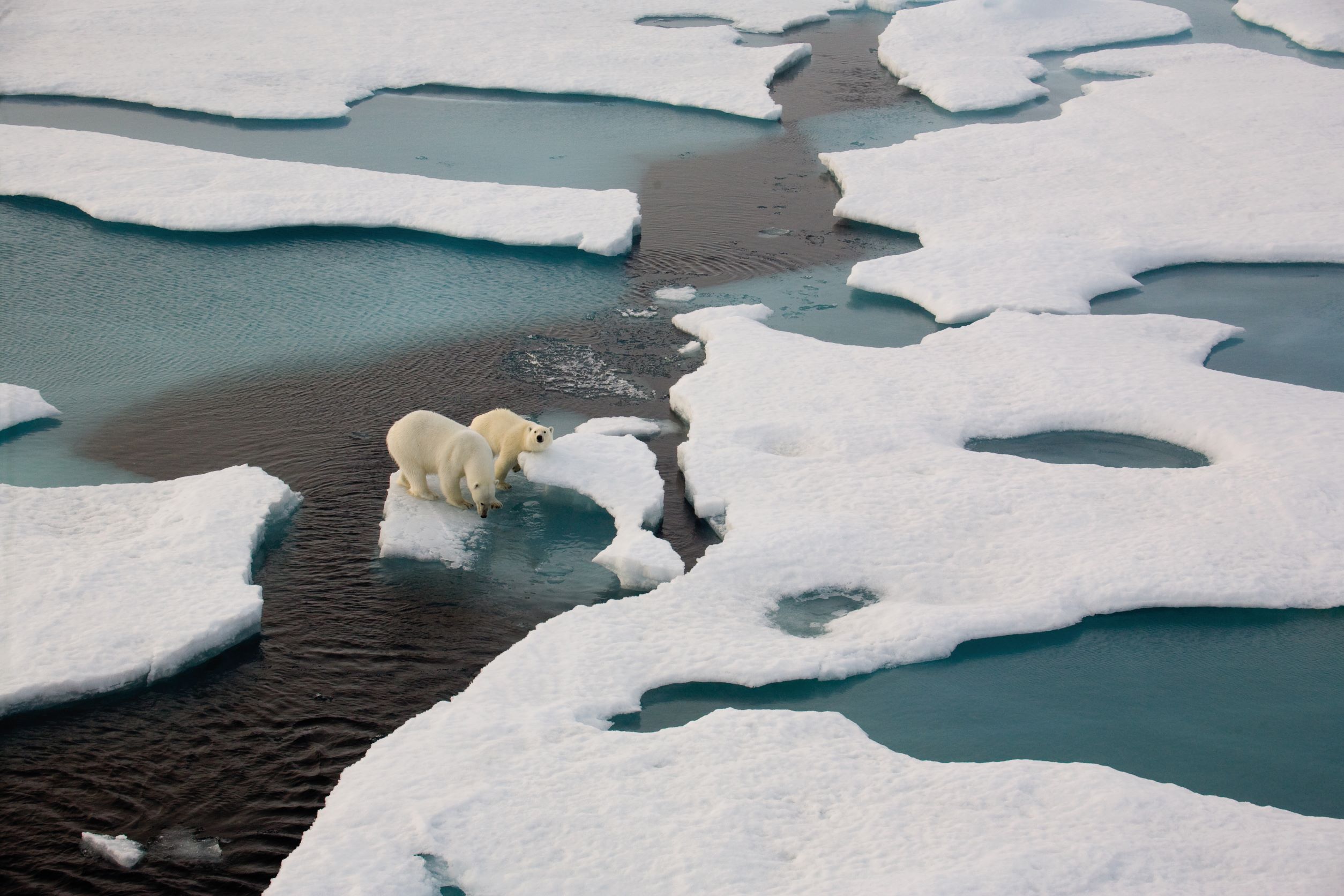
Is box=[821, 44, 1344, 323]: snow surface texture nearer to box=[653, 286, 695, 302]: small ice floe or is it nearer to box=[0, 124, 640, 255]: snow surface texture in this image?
box=[653, 286, 695, 302]: small ice floe

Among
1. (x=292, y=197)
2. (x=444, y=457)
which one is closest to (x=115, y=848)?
(x=444, y=457)

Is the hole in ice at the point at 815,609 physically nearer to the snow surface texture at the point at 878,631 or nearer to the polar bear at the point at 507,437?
the snow surface texture at the point at 878,631

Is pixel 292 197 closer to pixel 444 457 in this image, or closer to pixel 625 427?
pixel 625 427

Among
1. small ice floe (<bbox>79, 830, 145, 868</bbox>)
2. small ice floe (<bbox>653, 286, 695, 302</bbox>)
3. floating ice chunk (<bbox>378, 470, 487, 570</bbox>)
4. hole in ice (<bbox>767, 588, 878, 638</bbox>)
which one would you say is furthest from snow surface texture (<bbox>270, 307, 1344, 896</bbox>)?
floating ice chunk (<bbox>378, 470, 487, 570</bbox>)

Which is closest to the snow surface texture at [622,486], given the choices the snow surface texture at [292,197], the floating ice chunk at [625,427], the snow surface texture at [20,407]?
the floating ice chunk at [625,427]

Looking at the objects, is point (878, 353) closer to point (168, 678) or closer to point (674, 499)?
point (674, 499)

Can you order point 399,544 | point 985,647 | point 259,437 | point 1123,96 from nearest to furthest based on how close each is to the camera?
point 985,647 → point 399,544 → point 259,437 → point 1123,96

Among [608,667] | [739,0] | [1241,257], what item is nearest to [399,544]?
[608,667]
